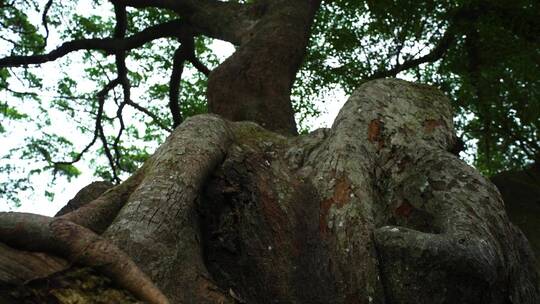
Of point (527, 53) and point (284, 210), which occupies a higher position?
point (527, 53)

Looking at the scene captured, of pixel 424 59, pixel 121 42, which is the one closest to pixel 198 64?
pixel 121 42

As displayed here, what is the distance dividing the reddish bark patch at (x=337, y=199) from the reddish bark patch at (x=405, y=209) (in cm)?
36

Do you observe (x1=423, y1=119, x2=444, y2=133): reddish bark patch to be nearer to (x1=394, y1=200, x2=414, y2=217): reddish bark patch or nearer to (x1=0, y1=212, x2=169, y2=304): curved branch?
(x1=394, y1=200, x2=414, y2=217): reddish bark patch

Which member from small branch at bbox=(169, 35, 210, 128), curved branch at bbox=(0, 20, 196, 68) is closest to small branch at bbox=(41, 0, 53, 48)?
curved branch at bbox=(0, 20, 196, 68)

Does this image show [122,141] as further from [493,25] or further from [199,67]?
[493,25]

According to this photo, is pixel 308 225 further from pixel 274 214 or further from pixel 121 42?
pixel 121 42

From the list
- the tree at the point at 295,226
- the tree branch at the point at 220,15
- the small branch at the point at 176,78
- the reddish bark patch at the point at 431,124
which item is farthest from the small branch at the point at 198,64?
the reddish bark patch at the point at 431,124

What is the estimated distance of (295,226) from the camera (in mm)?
3379

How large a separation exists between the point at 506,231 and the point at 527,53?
5410 millimetres

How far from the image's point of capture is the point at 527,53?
792 centimetres

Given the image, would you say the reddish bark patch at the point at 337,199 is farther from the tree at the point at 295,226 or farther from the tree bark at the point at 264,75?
the tree bark at the point at 264,75

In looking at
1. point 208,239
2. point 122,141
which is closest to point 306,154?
point 208,239

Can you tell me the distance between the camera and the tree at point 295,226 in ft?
7.09

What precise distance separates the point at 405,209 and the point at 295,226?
724 millimetres
